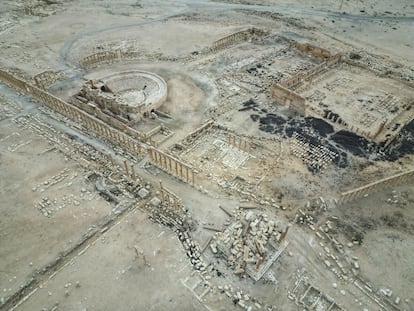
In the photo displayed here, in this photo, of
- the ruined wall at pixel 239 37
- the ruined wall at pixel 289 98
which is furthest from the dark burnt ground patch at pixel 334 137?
the ruined wall at pixel 239 37

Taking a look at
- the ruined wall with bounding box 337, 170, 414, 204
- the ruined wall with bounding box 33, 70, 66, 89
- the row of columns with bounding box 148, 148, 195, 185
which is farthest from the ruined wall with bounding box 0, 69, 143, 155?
the ruined wall with bounding box 337, 170, 414, 204

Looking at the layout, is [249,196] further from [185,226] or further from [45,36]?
[45,36]

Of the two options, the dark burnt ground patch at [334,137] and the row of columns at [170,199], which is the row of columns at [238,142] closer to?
the dark burnt ground patch at [334,137]

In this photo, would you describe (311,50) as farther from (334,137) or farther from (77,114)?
(77,114)

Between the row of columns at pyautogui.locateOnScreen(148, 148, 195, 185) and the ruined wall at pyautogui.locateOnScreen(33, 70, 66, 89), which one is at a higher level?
the ruined wall at pyautogui.locateOnScreen(33, 70, 66, 89)

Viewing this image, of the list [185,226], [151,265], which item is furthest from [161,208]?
[151,265]

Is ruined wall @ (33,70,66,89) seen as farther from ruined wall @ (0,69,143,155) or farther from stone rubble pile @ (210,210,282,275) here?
stone rubble pile @ (210,210,282,275)
